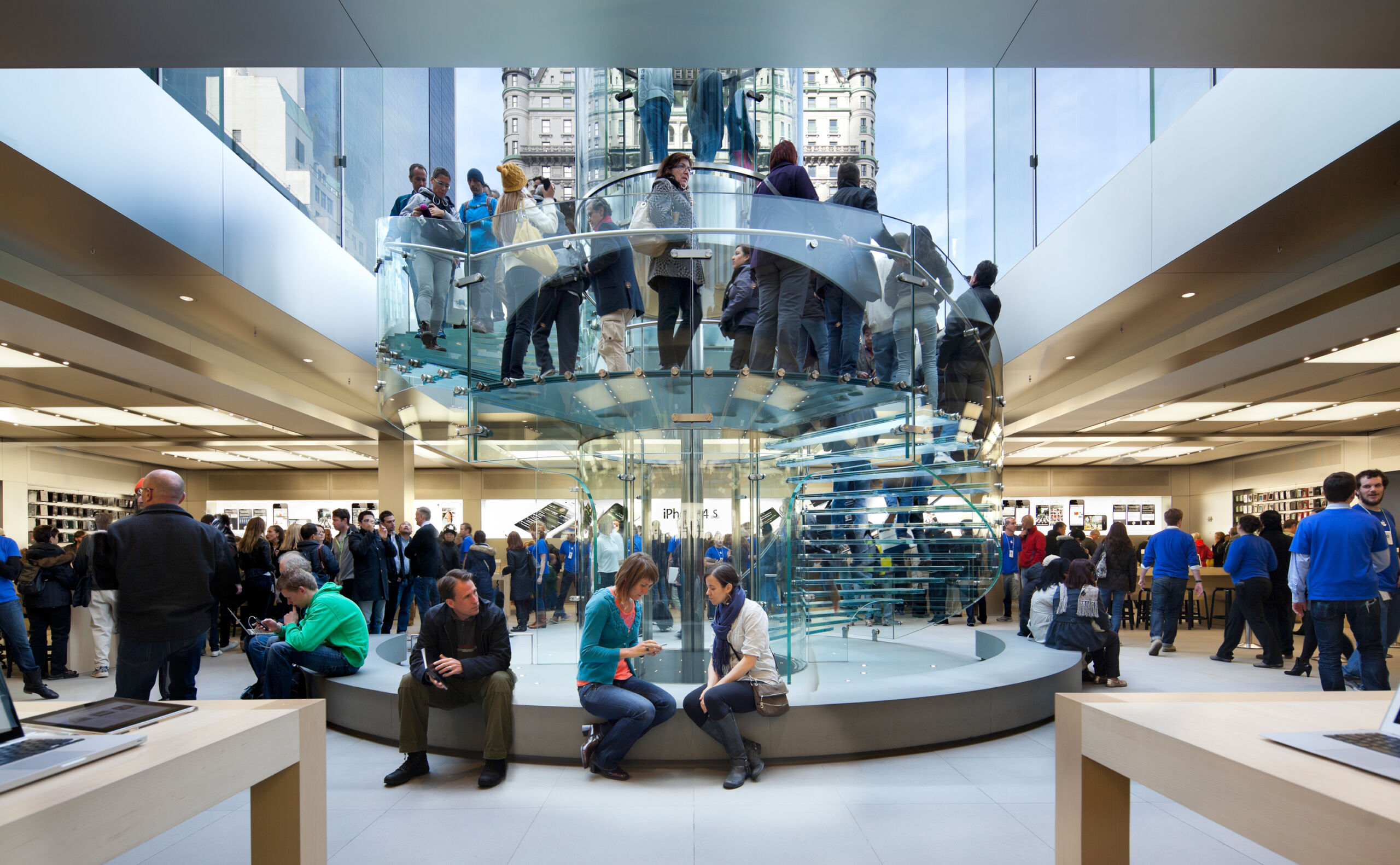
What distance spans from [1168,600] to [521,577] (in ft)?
25.5

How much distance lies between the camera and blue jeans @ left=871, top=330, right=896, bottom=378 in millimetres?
6074

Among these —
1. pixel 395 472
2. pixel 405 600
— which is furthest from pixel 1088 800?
pixel 395 472

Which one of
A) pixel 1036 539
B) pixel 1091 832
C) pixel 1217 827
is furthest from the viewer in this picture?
pixel 1036 539

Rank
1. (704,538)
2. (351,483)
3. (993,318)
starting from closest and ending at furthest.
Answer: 1. (704,538)
2. (993,318)
3. (351,483)

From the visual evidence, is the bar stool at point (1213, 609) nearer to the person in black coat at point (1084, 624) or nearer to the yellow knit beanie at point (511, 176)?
the person in black coat at point (1084, 624)

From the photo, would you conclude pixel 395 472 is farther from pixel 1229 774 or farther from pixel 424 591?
pixel 1229 774

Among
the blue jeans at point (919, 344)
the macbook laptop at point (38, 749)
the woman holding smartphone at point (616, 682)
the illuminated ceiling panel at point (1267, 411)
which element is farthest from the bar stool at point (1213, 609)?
the macbook laptop at point (38, 749)

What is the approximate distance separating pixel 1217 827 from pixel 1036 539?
871 centimetres

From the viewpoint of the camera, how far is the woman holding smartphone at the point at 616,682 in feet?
14.7

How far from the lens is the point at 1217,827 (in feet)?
12.5

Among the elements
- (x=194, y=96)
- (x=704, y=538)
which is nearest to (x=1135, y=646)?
(x=704, y=538)

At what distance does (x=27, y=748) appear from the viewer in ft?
5.93

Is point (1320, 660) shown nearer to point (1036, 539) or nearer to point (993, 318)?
point (993, 318)

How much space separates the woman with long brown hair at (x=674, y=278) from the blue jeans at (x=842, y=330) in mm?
942
